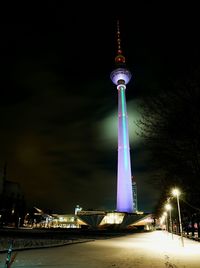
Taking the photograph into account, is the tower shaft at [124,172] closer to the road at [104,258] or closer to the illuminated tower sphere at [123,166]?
the illuminated tower sphere at [123,166]

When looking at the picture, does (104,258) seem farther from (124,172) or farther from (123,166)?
(123,166)

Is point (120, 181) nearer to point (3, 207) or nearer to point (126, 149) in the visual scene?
point (126, 149)

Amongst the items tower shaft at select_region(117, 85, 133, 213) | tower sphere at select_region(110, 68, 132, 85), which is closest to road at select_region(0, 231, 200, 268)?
tower shaft at select_region(117, 85, 133, 213)

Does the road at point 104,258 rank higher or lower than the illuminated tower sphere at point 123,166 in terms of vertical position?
lower

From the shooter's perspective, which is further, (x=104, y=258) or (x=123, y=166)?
(x=123, y=166)

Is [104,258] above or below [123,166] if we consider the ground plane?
below

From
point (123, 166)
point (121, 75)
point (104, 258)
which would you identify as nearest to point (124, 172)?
point (123, 166)

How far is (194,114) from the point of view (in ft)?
54.4

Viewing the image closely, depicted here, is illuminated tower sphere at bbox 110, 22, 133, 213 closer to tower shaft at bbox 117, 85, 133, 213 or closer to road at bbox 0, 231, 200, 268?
tower shaft at bbox 117, 85, 133, 213

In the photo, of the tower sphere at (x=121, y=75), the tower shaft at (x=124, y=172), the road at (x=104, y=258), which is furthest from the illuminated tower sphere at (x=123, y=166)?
the road at (x=104, y=258)

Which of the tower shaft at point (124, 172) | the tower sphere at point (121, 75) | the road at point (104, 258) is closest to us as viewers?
the road at point (104, 258)

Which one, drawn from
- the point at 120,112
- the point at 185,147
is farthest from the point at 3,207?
the point at 185,147

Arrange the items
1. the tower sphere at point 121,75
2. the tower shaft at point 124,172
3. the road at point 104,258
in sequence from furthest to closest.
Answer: the tower sphere at point 121,75
the tower shaft at point 124,172
the road at point 104,258

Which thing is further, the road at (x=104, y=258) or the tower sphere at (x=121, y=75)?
the tower sphere at (x=121, y=75)
